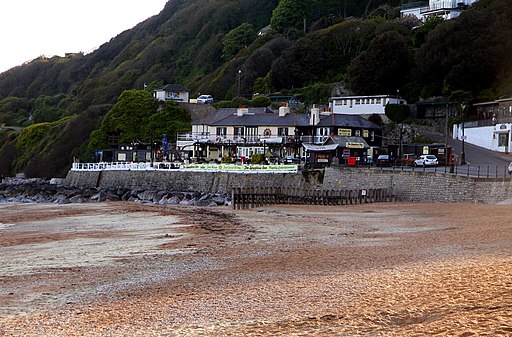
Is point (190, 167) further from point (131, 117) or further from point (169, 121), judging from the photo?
point (131, 117)

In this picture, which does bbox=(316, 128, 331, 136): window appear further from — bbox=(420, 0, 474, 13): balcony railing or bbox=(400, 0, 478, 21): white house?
bbox=(420, 0, 474, 13): balcony railing

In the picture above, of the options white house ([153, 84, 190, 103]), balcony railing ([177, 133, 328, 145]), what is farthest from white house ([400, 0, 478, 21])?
balcony railing ([177, 133, 328, 145])

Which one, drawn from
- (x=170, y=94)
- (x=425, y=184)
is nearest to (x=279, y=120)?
(x=425, y=184)

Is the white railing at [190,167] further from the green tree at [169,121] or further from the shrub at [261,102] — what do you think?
the shrub at [261,102]

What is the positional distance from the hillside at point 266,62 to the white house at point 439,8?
362 cm

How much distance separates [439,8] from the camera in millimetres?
89188

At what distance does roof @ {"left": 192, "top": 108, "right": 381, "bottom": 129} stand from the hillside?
10784mm

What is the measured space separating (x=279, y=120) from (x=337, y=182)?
1760 centimetres

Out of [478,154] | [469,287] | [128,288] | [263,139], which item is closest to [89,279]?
[128,288]

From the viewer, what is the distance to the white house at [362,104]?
6576cm

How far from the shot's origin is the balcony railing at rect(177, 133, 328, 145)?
58728 millimetres

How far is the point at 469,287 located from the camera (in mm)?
10500

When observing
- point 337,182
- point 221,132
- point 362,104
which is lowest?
point 337,182

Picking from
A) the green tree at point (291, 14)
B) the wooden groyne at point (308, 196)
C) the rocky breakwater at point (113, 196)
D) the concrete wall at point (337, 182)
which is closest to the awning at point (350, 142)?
the concrete wall at point (337, 182)
